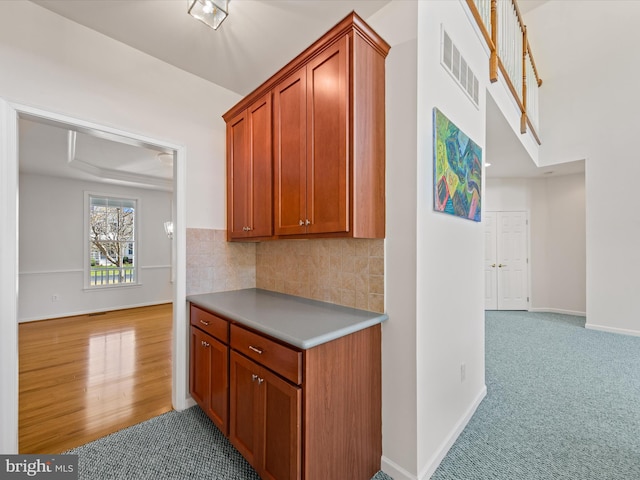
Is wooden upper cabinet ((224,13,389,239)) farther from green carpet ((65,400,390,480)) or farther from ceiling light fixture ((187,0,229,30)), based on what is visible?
green carpet ((65,400,390,480))

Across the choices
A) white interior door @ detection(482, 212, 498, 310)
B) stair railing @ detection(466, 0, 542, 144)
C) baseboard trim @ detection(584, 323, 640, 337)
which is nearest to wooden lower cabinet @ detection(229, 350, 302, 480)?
stair railing @ detection(466, 0, 542, 144)

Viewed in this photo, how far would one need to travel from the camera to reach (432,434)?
1.62 m

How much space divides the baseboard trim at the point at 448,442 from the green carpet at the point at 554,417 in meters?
0.03

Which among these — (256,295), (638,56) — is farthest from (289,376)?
(638,56)

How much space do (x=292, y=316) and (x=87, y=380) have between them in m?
2.61

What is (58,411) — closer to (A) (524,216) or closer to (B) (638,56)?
(A) (524,216)

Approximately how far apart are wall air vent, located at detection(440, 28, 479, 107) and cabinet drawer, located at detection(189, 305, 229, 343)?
7.02ft

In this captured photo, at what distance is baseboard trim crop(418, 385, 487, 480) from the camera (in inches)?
61.2

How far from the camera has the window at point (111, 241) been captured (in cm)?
576

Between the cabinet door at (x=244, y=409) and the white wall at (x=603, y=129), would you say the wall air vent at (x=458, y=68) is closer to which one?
the cabinet door at (x=244, y=409)

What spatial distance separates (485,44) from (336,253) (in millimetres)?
2189

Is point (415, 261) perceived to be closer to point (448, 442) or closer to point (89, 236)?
point (448, 442)

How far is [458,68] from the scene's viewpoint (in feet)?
6.23

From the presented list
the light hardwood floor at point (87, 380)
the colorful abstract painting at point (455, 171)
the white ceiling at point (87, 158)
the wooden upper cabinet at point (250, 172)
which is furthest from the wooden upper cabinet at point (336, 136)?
the light hardwood floor at point (87, 380)
